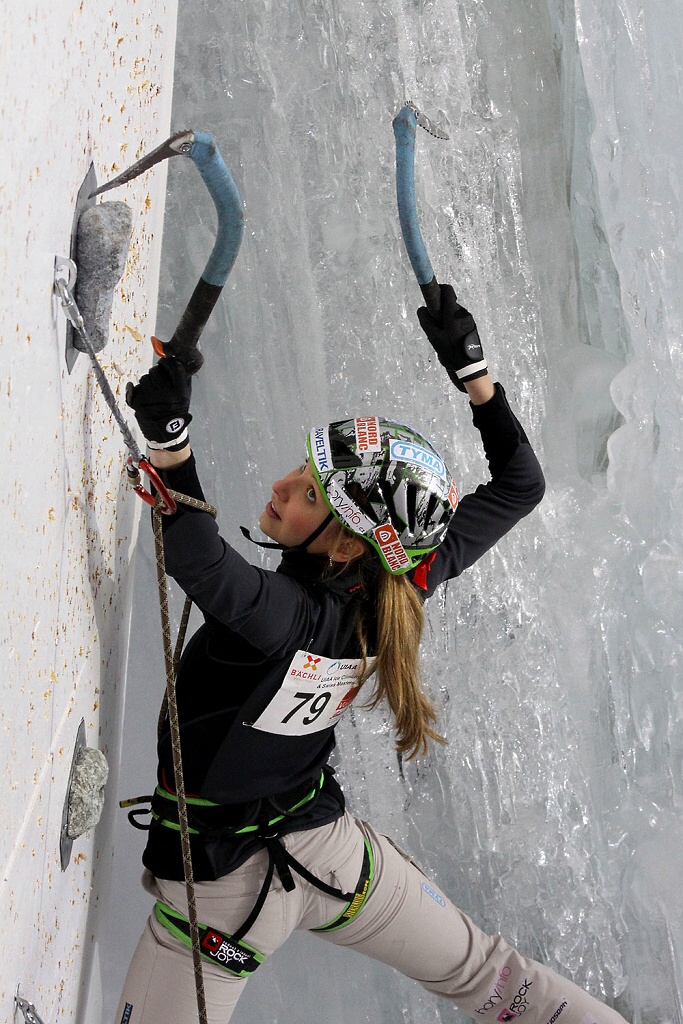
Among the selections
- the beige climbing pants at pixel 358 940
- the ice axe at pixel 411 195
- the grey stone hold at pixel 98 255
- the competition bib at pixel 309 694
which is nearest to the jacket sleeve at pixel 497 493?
the ice axe at pixel 411 195

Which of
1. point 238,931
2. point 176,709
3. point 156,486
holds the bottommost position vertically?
point 238,931

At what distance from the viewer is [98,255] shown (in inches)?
40.9

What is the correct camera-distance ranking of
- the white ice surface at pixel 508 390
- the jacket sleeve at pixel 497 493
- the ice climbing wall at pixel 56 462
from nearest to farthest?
the ice climbing wall at pixel 56 462
the jacket sleeve at pixel 497 493
the white ice surface at pixel 508 390

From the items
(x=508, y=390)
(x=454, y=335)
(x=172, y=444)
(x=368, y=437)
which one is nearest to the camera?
(x=172, y=444)

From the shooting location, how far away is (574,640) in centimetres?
268

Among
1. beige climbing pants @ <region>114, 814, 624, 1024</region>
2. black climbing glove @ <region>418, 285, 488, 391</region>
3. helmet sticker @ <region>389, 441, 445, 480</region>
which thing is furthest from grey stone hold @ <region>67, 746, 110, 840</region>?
black climbing glove @ <region>418, 285, 488, 391</region>

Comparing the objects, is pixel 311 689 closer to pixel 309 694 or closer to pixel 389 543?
pixel 309 694

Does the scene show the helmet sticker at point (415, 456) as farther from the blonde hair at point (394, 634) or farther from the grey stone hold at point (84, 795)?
the grey stone hold at point (84, 795)

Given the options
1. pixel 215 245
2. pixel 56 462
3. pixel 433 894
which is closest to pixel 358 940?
pixel 433 894

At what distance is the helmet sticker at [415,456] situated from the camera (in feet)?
4.90

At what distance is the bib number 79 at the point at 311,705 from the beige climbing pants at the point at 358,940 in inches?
9.8

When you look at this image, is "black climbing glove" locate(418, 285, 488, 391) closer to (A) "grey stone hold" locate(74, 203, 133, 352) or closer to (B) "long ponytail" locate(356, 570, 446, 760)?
(B) "long ponytail" locate(356, 570, 446, 760)

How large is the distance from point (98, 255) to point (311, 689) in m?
0.76

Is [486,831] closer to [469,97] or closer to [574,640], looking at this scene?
[574,640]
